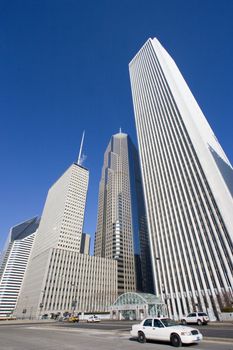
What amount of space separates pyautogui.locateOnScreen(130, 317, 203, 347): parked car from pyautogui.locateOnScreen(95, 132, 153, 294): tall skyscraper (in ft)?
448

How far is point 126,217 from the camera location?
16988cm

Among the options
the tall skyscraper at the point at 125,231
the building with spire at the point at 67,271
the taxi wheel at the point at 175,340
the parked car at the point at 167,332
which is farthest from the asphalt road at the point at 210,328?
the tall skyscraper at the point at 125,231

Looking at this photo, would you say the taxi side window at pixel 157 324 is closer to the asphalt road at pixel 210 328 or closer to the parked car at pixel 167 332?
the parked car at pixel 167 332

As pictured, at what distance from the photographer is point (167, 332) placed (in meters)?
12.0

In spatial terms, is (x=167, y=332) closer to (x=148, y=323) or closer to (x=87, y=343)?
(x=148, y=323)

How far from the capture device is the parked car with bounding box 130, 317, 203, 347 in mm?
11102

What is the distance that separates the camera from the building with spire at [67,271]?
10744 cm

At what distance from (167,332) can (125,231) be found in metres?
152

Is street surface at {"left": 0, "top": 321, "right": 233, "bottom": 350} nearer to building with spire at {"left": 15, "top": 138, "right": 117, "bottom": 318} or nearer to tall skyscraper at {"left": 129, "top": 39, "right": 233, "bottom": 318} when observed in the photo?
tall skyscraper at {"left": 129, "top": 39, "right": 233, "bottom": 318}

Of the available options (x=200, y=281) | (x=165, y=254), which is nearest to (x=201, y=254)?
(x=200, y=281)

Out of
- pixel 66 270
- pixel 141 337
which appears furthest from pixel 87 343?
pixel 66 270

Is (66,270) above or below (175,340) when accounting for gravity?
above

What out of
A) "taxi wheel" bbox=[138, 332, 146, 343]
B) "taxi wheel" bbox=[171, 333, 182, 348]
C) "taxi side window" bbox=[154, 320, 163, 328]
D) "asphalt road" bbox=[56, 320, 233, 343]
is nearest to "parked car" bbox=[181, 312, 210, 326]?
"asphalt road" bbox=[56, 320, 233, 343]

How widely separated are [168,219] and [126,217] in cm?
9133
